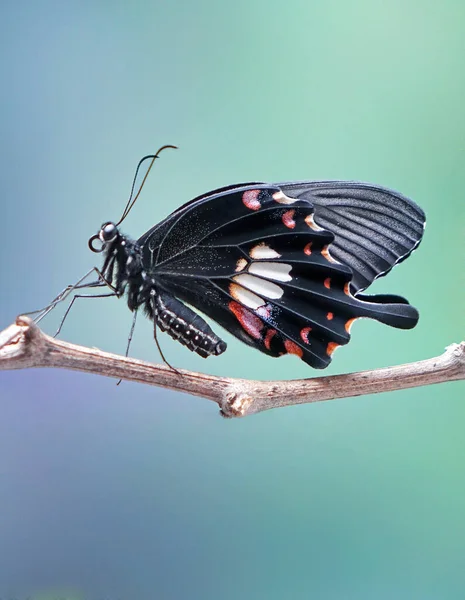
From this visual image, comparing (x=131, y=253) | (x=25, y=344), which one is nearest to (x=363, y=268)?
(x=131, y=253)

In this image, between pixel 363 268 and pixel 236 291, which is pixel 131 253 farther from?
pixel 363 268

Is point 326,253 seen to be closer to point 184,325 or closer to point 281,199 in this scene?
point 281,199

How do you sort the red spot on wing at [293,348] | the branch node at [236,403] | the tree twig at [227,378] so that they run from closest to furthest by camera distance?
the tree twig at [227,378] → the branch node at [236,403] → the red spot on wing at [293,348]

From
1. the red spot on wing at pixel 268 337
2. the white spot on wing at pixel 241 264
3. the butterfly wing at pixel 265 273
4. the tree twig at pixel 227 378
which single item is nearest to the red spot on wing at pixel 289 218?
the butterfly wing at pixel 265 273

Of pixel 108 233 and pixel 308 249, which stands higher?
pixel 308 249

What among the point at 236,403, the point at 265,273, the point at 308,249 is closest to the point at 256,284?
the point at 265,273

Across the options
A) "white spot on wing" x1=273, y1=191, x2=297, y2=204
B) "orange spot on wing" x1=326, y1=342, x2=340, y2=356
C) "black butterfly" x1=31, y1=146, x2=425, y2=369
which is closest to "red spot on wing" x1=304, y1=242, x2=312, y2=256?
"black butterfly" x1=31, y1=146, x2=425, y2=369

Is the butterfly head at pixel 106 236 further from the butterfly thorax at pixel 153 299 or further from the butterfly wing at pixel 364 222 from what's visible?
the butterfly wing at pixel 364 222
